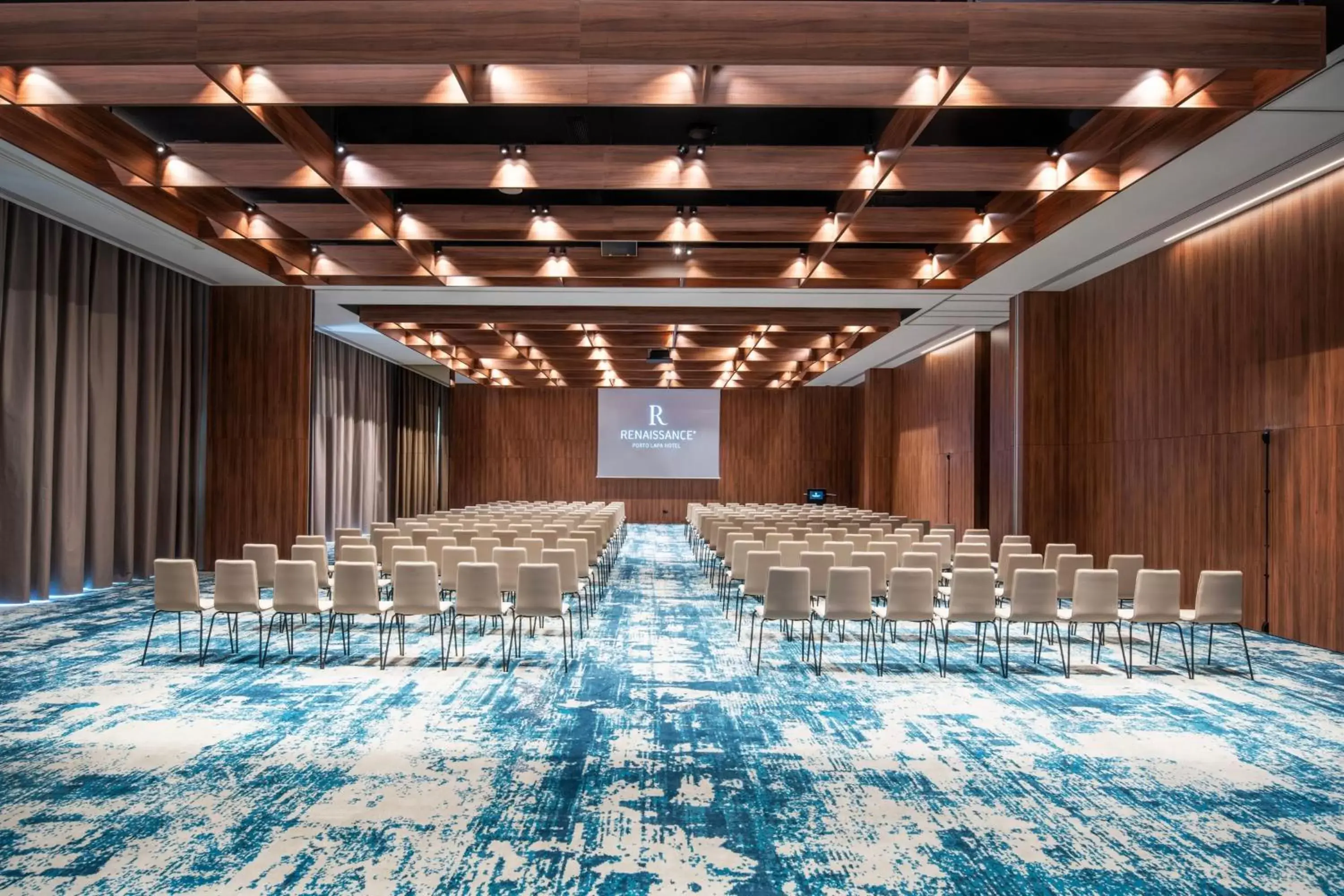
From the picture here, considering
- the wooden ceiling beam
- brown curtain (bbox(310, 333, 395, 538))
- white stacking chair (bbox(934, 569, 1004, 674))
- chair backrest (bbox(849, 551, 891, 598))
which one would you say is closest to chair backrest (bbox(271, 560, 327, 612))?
the wooden ceiling beam

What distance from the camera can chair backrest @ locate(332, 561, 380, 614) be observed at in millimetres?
6738

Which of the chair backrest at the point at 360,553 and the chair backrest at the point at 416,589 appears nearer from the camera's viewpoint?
the chair backrest at the point at 416,589

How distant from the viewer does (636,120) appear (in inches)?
319

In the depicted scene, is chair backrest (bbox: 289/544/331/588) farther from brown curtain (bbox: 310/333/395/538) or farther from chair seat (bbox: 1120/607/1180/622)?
brown curtain (bbox: 310/333/395/538)

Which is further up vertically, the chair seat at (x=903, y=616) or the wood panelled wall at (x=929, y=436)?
the wood panelled wall at (x=929, y=436)

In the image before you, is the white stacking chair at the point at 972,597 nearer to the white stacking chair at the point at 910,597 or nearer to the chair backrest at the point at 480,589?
the white stacking chair at the point at 910,597

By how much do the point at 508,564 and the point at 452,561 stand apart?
614 millimetres

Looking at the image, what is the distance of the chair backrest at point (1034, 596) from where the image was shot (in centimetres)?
677

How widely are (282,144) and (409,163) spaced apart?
109 centimetres

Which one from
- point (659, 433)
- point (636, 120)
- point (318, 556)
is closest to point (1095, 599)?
point (636, 120)

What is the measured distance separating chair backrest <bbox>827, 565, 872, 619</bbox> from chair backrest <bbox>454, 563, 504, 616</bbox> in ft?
8.26

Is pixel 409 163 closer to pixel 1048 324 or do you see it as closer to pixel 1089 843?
pixel 1089 843

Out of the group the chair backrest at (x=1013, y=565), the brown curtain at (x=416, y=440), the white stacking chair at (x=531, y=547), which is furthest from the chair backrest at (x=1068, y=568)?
the brown curtain at (x=416, y=440)

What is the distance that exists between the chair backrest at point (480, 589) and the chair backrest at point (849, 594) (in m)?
2.52
